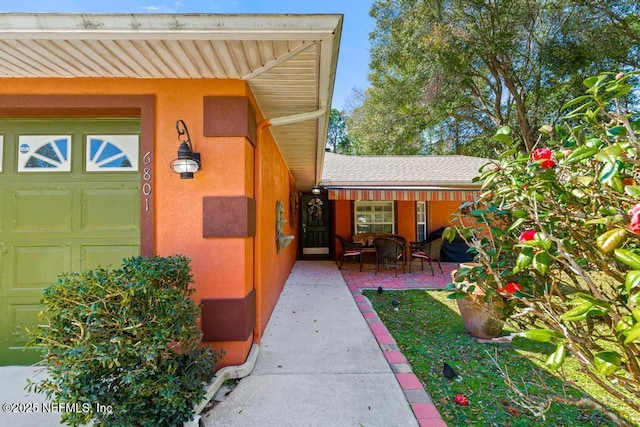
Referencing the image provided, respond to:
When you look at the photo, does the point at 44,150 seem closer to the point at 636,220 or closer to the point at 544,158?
the point at 544,158

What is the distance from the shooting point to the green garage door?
13.5 feet

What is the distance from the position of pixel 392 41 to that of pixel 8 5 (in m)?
17.4

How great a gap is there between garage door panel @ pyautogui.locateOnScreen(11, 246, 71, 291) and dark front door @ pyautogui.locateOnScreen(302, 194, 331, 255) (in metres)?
11.5

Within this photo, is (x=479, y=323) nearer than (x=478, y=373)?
No

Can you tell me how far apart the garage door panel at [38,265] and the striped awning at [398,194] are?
7784 millimetres

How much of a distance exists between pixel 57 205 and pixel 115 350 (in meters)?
2.78

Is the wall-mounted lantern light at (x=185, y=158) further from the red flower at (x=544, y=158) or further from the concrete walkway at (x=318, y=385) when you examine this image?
the red flower at (x=544, y=158)

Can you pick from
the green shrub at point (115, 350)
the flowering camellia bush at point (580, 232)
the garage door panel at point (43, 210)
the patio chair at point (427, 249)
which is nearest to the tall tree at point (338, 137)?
the patio chair at point (427, 249)

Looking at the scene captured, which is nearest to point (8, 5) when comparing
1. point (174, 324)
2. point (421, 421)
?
point (174, 324)

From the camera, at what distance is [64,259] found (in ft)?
13.5

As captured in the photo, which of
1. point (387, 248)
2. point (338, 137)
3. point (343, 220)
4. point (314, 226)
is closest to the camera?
point (387, 248)

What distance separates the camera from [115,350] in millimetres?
2619

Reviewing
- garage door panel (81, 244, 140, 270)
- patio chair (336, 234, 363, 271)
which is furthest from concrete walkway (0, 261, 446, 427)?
patio chair (336, 234, 363, 271)

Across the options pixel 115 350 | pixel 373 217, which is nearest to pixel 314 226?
pixel 373 217
